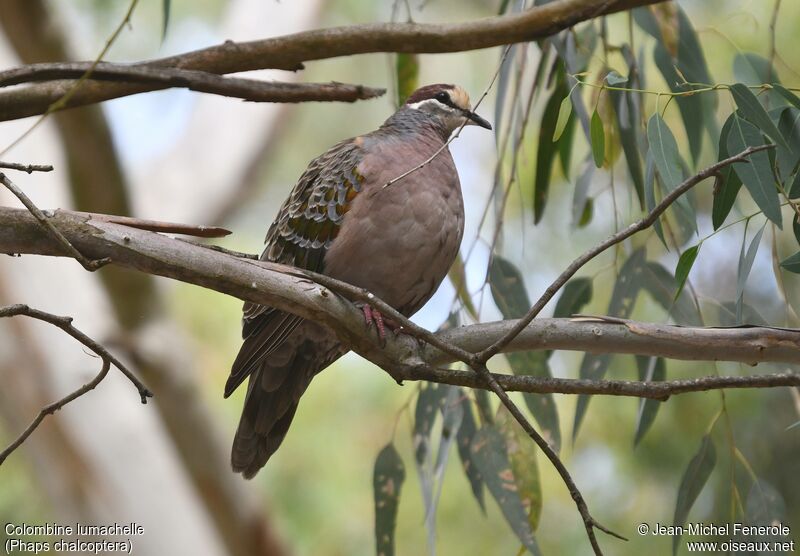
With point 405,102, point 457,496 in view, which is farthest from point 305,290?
point 457,496

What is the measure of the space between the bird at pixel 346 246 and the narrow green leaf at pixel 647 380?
1.91ft

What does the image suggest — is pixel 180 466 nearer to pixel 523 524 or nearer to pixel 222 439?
pixel 222 439

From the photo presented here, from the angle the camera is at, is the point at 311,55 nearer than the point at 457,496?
Yes

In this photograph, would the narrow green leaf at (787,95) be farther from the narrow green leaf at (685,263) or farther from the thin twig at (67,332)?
the thin twig at (67,332)

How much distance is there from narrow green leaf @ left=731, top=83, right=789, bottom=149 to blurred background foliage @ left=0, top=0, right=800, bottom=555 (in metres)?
1.05

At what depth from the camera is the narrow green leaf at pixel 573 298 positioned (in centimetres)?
256

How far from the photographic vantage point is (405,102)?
9.40 ft

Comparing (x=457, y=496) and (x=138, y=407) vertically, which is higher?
(x=138, y=407)

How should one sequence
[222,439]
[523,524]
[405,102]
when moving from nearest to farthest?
1. [523,524]
2. [405,102]
3. [222,439]

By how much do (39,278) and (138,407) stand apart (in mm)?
815

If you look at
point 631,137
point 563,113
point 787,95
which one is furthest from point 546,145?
point 787,95

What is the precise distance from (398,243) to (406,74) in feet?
2.51

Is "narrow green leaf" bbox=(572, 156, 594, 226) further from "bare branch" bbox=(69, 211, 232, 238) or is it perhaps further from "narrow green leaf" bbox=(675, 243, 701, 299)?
"bare branch" bbox=(69, 211, 232, 238)

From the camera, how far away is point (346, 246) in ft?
7.83
